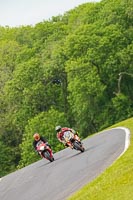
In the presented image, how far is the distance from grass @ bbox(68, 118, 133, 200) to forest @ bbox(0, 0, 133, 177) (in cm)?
4475

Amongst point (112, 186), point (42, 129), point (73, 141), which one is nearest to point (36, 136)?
point (73, 141)

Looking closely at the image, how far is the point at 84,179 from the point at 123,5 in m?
50.7

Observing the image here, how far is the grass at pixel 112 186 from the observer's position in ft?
37.2

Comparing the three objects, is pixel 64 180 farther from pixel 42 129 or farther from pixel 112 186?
pixel 42 129

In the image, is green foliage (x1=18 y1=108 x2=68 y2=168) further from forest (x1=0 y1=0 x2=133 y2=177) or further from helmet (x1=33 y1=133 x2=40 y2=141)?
helmet (x1=33 y1=133 x2=40 y2=141)

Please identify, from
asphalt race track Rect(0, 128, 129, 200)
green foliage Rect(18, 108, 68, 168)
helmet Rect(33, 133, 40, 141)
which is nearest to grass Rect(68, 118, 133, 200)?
asphalt race track Rect(0, 128, 129, 200)

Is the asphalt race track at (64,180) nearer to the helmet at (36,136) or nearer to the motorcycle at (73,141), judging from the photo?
the motorcycle at (73,141)

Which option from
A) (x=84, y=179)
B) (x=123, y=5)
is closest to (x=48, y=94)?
(x=123, y=5)

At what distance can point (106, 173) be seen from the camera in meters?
14.7

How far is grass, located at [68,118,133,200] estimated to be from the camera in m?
11.4

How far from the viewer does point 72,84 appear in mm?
62500

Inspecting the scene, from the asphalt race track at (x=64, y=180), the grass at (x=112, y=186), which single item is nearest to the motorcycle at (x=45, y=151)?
the asphalt race track at (x=64, y=180)

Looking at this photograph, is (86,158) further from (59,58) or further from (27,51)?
(27,51)

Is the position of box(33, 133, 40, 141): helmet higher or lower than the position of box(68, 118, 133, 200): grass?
lower
